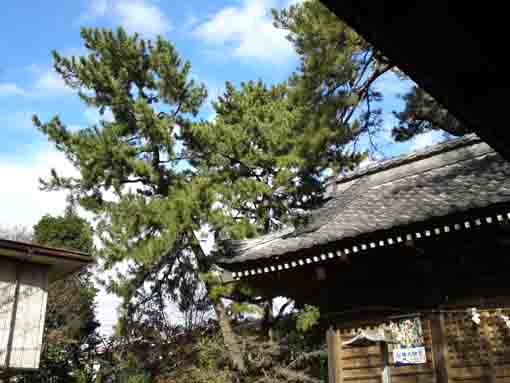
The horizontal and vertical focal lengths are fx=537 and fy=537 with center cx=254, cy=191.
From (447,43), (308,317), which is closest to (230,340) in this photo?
(308,317)

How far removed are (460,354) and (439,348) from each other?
264 mm

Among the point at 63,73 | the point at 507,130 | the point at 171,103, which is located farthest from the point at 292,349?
the point at 507,130

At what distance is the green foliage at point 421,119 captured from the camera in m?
15.8

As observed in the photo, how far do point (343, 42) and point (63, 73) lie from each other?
8.56 metres

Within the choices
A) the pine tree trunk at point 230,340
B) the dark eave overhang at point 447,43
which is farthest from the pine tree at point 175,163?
the dark eave overhang at point 447,43

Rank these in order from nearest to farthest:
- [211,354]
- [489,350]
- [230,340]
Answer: [489,350] → [230,340] → [211,354]

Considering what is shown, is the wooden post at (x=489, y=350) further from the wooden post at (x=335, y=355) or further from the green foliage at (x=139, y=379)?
the green foliage at (x=139, y=379)

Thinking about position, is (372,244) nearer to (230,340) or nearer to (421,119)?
(230,340)

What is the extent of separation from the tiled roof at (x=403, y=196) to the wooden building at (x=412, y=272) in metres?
0.03

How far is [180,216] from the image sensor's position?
42.2 ft

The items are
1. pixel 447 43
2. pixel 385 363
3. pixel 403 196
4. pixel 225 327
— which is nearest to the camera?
pixel 447 43

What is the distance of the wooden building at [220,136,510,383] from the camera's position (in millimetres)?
6539

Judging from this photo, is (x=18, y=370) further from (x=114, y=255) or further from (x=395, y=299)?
(x=114, y=255)

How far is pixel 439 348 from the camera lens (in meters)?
6.90
